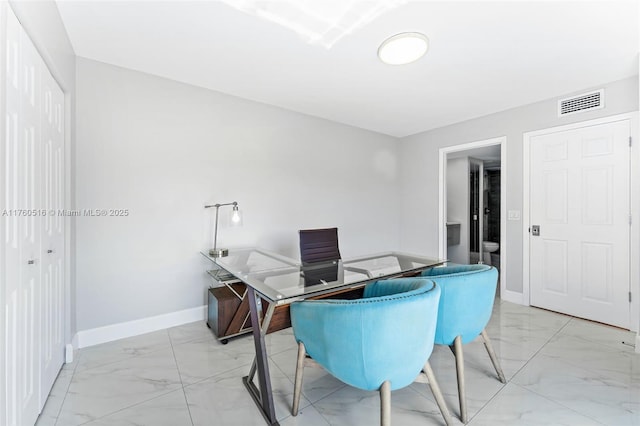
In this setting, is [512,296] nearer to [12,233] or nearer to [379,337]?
[379,337]

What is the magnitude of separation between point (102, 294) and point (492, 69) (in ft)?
12.8

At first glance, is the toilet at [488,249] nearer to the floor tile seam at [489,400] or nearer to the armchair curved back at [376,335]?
the floor tile seam at [489,400]

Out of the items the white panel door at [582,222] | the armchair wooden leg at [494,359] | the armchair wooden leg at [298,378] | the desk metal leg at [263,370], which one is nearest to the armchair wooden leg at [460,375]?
the armchair wooden leg at [494,359]

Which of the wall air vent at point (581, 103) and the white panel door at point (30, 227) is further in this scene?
the wall air vent at point (581, 103)

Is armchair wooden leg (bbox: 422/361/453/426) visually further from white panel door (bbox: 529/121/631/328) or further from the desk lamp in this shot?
white panel door (bbox: 529/121/631/328)

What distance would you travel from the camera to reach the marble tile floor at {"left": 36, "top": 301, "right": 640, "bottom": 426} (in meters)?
1.56

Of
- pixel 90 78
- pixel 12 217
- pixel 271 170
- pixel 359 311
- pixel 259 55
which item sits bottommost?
pixel 359 311

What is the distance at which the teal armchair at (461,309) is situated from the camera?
1565 millimetres

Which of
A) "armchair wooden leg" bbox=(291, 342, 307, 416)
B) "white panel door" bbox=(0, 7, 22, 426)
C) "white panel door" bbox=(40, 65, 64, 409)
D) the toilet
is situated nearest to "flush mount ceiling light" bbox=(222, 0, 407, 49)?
"white panel door" bbox=(0, 7, 22, 426)

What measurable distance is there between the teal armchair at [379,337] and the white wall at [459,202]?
4290 mm

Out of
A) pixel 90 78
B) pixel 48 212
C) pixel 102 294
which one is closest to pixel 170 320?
pixel 102 294

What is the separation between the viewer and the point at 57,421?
1540 mm

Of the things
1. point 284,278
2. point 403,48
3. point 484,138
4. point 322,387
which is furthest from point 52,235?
point 484,138

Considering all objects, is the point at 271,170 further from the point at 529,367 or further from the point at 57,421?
the point at 529,367
